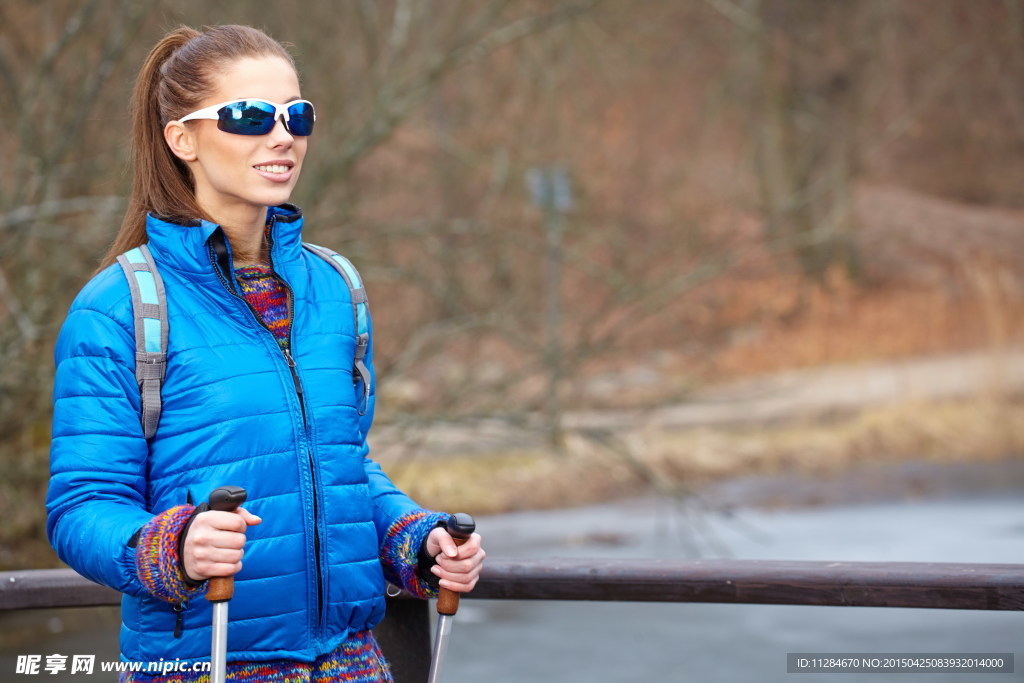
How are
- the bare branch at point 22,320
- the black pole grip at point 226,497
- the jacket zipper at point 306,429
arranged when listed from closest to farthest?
1. the black pole grip at point 226,497
2. the jacket zipper at point 306,429
3. the bare branch at point 22,320

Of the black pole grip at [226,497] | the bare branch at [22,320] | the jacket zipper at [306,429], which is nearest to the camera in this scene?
the black pole grip at [226,497]

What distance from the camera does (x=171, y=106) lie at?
81.8 inches

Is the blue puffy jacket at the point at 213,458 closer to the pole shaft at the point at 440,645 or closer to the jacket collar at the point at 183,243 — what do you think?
the jacket collar at the point at 183,243

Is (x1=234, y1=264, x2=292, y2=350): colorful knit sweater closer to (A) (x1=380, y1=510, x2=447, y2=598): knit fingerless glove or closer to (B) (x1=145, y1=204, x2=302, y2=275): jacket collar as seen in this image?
(B) (x1=145, y1=204, x2=302, y2=275): jacket collar

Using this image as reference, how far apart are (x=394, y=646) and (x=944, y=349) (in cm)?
→ 1801

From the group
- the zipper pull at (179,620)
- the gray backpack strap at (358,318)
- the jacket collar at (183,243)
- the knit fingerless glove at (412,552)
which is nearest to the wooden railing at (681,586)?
the knit fingerless glove at (412,552)

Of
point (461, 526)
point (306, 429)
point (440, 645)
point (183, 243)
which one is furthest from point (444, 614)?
point (183, 243)

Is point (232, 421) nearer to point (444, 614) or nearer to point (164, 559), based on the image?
point (164, 559)

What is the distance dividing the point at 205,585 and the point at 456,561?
0.41 metres

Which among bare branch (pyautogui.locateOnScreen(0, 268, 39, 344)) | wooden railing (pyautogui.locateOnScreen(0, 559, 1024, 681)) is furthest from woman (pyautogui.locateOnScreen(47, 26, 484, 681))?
bare branch (pyautogui.locateOnScreen(0, 268, 39, 344))

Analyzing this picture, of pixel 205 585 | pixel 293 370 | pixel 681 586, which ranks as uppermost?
pixel 293 370

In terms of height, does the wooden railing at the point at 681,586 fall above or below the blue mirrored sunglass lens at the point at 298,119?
below

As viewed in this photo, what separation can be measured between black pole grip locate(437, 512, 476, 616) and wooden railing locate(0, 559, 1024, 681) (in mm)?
671

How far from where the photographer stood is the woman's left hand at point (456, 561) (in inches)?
78.7
